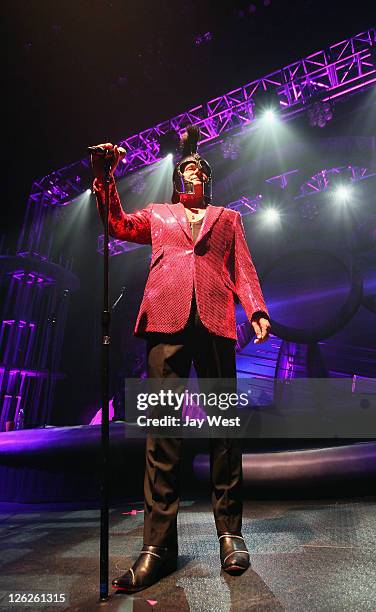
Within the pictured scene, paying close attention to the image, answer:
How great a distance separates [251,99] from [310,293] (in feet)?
11.1

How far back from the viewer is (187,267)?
1.82m

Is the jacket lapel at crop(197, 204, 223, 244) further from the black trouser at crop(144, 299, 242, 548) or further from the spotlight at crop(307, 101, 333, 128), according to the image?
the spotlight at crop(307, 101, 333, 128)

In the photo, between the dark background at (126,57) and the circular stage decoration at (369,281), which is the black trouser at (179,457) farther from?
the circular stage decoration at (369,281)

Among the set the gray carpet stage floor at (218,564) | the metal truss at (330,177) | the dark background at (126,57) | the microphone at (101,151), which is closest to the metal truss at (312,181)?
the metal truss at (330,177)

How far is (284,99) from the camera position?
686cm

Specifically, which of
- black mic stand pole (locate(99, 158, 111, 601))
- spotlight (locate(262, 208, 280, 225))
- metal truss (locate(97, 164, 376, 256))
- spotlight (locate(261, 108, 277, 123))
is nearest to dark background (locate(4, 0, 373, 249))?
spotlight (locate(261, 108, 277, 123))

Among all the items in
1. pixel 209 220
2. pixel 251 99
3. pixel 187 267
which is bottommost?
pixel 187 267

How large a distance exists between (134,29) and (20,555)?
5.66 metres

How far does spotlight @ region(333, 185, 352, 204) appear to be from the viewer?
7387 mm

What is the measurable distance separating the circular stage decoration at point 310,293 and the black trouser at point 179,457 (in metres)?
5.69

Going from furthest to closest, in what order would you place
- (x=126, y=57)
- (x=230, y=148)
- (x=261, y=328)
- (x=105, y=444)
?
(x=230, y=148), (x=126, y=57), (x=261, y=328), (x=105, y=444)

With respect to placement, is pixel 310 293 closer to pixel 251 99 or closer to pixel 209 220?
pixel 251 99

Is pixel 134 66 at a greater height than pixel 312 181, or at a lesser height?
greater

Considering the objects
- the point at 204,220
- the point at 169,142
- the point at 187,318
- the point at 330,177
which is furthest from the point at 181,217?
the point at 330,177
